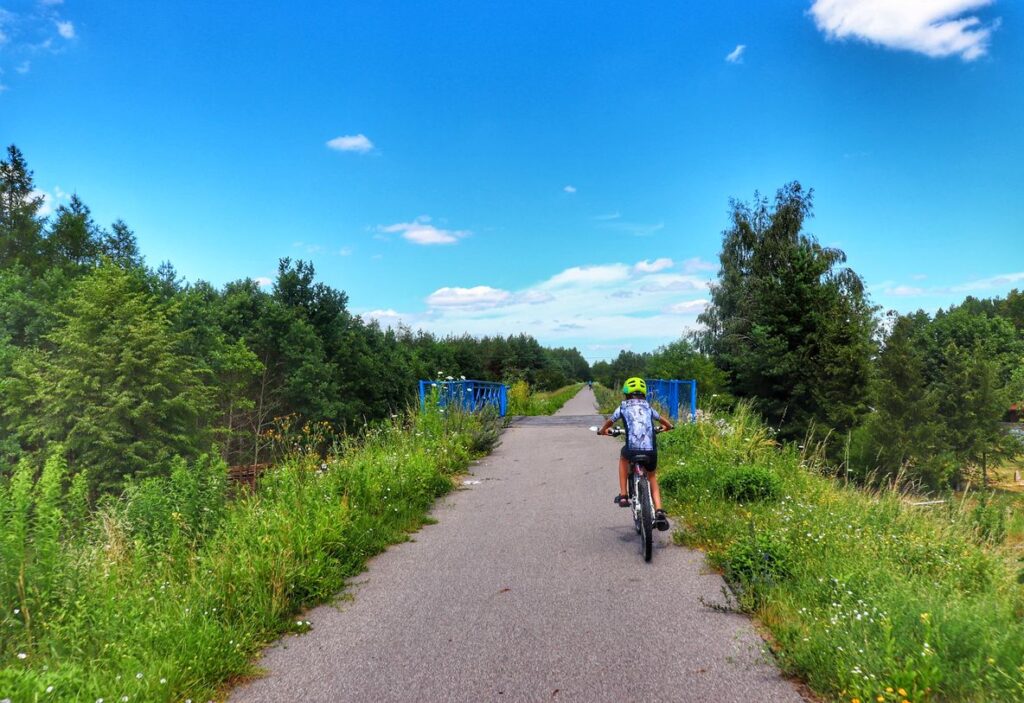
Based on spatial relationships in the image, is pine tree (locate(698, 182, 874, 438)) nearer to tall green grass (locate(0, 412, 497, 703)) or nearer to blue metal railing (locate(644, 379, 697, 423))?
blue metal railing (locate(644, 379, 697, 423))

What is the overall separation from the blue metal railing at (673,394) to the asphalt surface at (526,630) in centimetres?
1189

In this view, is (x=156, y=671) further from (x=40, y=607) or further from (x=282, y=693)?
(x=40, y=607)

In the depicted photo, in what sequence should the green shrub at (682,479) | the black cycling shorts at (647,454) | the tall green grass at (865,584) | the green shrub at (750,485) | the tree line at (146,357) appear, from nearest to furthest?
the tall green grass at (865,584)
the black cycling shorts at (647,454)
the green shrub at (750,485)
the green shrub at (682,479)
the tree line at (146,357)

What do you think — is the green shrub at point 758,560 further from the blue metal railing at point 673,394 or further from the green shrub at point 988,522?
the blue metal railing at point 673,394

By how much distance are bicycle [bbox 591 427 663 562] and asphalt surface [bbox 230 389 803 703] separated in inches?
7.6

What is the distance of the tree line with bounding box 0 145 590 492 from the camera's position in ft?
81.5

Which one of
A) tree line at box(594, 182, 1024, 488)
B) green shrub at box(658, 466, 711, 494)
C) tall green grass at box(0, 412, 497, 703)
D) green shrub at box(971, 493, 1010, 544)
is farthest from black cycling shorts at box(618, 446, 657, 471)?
tree line at box(594, 182, 1024, 488)

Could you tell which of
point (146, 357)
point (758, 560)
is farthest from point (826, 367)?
point (146, 357)

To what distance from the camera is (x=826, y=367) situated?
2656 centimetres

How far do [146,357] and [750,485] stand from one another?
25.5m

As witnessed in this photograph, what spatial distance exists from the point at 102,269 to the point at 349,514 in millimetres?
26377

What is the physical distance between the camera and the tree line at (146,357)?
81.5 feet

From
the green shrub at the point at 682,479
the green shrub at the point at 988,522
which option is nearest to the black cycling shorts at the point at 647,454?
the green shrub at the point at 682,479

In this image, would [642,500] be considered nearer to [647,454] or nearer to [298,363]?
[647,454]
